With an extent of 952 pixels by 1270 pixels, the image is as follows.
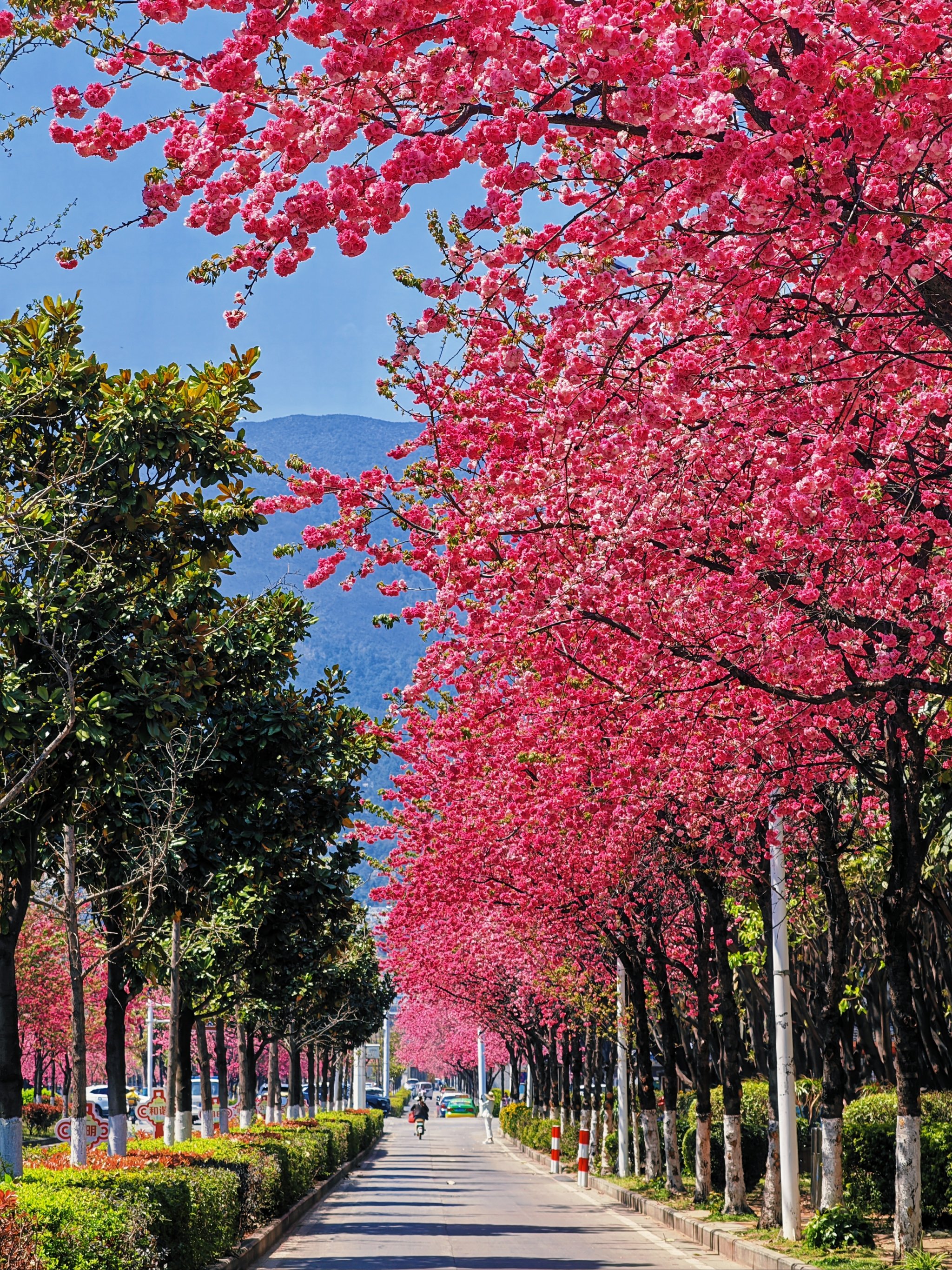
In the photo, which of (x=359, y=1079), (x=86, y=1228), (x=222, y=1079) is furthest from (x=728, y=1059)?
(x=359, y=1079)

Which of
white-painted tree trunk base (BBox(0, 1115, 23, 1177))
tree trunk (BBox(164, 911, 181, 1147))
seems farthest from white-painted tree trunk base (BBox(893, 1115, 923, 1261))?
tree trunk (BBox(164, 911, 181, 1147))

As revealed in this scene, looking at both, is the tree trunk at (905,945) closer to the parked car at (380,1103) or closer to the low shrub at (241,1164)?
the low shrub at (241,1164)

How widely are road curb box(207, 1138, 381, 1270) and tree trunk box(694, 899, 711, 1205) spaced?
20.3 ft

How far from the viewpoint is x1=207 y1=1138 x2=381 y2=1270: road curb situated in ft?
48.8

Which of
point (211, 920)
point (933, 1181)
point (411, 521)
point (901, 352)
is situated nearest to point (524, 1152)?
point (211, 920)

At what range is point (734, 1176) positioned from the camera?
19734 mm

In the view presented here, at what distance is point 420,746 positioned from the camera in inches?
1080

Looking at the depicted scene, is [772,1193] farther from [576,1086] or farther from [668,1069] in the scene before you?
[576,1086]

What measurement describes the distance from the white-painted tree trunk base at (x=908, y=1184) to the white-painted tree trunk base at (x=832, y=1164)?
288 cm

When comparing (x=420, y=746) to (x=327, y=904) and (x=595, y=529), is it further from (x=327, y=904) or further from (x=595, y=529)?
(x=595, y=529)

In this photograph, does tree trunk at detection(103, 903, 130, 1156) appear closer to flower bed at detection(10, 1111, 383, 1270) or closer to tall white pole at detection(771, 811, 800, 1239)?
flower bed at detection(10, 1111, 383, 1270)

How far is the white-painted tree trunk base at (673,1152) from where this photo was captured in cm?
2448

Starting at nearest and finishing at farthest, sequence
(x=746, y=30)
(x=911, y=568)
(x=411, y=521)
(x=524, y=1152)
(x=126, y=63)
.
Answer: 1. (x=746, y=30)
2. (x=126, y=63)
3. (x=911, y=568)
4. (x=411, y=521)
5. (x=524, y=1152)

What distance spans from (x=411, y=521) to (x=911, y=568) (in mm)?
4647
